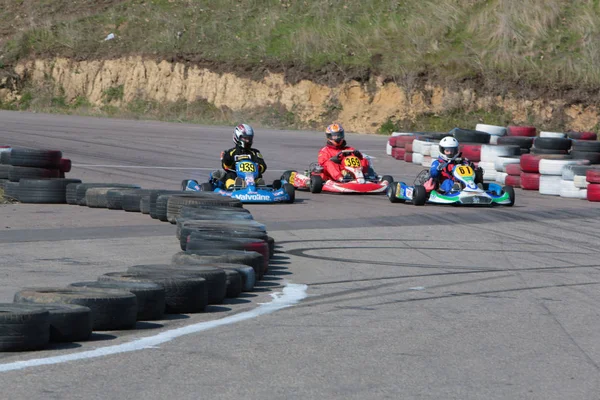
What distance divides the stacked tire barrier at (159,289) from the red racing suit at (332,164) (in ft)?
19.0

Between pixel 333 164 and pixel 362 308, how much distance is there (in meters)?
10.0

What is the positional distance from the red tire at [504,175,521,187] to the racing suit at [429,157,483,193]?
3521mm

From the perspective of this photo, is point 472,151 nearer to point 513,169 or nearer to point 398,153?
point 513,169

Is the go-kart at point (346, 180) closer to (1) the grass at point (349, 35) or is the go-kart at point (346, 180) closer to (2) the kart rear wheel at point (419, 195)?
(2) the kart rear wheel at point (419, 195)

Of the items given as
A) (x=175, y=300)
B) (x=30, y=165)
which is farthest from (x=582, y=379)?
(x=30, y=165)

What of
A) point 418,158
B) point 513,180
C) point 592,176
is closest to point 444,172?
point 592,176

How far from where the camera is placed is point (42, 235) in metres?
10.8

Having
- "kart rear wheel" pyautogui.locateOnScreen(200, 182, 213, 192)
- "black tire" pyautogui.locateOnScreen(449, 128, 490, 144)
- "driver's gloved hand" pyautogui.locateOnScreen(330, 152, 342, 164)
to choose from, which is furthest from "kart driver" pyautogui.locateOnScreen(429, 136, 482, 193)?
"black tire" pyautogui.locateOnScreen(449, 128, 490, 144)

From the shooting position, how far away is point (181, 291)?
6746 millimetres

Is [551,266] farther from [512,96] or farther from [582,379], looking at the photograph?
[512,96]

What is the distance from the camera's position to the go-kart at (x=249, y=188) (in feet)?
49.2

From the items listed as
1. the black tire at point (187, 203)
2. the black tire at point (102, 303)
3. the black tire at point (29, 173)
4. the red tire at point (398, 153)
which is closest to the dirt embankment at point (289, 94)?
the red tire at point (398, 153)

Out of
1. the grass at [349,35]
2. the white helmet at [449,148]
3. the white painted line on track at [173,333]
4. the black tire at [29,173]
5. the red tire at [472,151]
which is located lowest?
the white painted line on track at [173,333]

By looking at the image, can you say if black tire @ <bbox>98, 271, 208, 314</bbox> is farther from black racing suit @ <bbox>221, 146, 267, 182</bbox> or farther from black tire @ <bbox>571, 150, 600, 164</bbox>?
black tire @ <bbox>571, 150, 600, 164</bbox>
